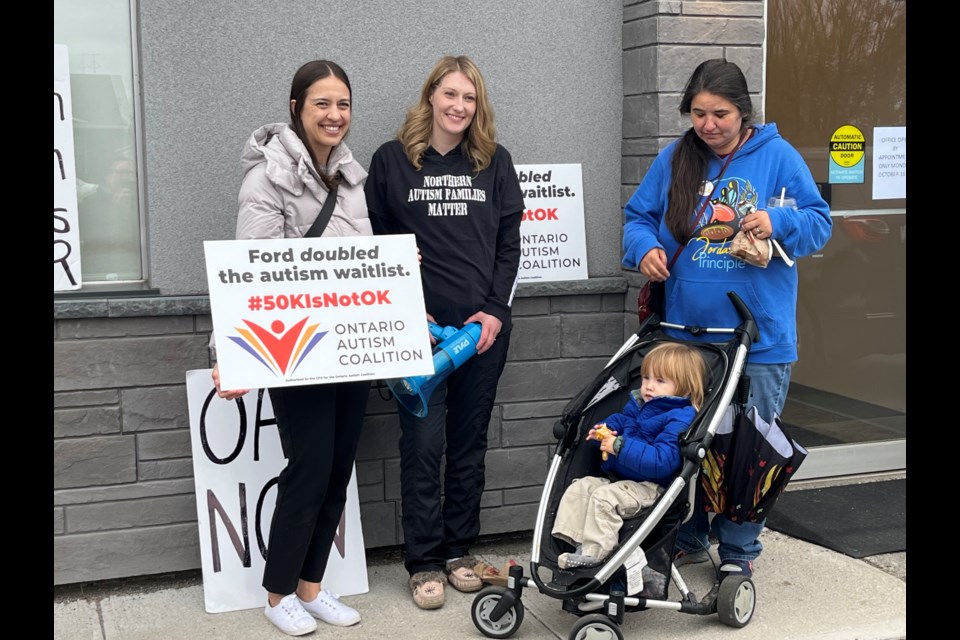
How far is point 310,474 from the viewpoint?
4.10 m

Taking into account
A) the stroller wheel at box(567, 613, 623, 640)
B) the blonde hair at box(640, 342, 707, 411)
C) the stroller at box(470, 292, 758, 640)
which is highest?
the blonde hair at box(640, 342, 707, 411)

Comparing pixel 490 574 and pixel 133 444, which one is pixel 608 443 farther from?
pixel 133 444

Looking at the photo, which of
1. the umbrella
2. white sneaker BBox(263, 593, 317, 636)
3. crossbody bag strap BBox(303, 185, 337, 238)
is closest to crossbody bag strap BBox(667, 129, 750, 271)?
the umbrella

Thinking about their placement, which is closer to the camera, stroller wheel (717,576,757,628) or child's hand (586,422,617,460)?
child's hand (586,422,617,460)

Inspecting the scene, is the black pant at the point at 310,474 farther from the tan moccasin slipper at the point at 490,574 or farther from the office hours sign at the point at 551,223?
the office hours sign at the point at 551,223

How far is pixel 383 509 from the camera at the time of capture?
16.4 ft

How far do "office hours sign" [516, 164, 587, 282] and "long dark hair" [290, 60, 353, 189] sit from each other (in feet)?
4.12

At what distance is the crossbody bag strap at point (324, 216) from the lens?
13.4 ft

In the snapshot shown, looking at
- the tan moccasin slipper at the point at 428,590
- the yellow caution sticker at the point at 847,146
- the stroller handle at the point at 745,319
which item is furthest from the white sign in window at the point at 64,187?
the yellow caution sticker at the point at 847,146

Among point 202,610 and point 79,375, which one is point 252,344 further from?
point 202,610

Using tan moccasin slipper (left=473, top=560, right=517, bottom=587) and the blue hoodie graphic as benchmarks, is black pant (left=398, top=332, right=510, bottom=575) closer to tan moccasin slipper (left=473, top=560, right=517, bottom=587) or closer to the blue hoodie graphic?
tan moccasin slipper (left=473, top=560, right=517, bottom=587)

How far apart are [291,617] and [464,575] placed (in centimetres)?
77

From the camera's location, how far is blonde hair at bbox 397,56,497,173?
14.6 feet

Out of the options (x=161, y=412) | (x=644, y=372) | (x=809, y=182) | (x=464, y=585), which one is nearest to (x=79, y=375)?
(x=161, y=412)
